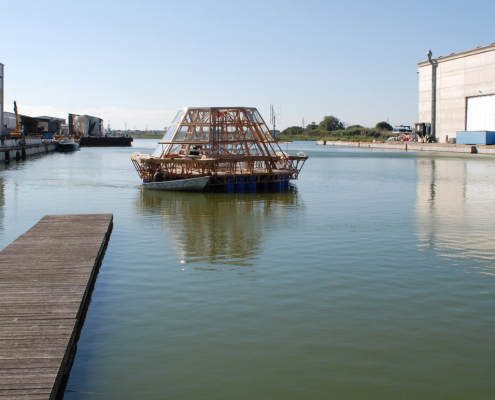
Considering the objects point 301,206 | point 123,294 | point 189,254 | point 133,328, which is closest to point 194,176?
point 301,206

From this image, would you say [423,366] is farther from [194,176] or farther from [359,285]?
[194,176]

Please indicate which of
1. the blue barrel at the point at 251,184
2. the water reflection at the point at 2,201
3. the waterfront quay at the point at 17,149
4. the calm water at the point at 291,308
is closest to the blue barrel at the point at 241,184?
the blue barrel at the point at 251,184

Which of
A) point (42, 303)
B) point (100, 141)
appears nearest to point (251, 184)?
point (42, 303)

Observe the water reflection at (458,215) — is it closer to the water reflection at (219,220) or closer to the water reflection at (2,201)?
the water reflection at (219,220)

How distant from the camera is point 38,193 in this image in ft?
108

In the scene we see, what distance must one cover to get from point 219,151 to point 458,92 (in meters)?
67.4

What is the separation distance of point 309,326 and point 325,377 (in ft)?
6.53

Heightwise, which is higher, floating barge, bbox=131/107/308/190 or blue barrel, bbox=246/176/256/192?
floating barge, bbox=131/107/308/190

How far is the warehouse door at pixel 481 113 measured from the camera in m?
81.4

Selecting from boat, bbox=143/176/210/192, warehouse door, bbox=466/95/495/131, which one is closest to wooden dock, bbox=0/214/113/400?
boat, bbox=143/176/210/192

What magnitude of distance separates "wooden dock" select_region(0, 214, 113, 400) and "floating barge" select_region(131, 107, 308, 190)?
16519 millimetres

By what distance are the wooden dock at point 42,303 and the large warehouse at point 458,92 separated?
257 feet

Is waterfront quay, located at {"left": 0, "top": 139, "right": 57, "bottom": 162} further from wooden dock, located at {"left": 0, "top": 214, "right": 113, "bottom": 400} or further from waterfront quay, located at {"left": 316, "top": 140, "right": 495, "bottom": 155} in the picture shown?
waterfront quay, located at {"left": 316, "top": 140, "right": 495, "bottom": 155}

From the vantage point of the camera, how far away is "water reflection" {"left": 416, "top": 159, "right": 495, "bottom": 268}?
1686 centimetres
